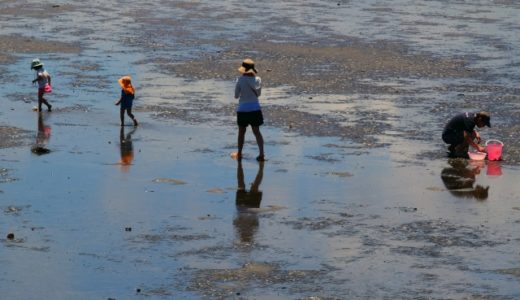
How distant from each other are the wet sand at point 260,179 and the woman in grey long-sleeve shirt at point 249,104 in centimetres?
34

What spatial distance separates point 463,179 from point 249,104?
126 inches

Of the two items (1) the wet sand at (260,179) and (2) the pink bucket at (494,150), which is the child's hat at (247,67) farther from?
(2) the pink bucket at (494,150)

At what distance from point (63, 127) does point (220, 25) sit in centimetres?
1719

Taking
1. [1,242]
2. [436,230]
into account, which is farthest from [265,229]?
[1,242]

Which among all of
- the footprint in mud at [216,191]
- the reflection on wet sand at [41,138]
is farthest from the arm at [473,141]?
the reflection on wet sand at [41,138]

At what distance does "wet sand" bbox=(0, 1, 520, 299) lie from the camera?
12375mm

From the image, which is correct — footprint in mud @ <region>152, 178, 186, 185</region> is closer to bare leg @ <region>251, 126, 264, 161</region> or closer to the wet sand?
the wet sand

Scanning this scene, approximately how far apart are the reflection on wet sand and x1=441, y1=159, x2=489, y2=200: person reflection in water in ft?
18.5

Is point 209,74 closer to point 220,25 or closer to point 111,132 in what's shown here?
point 111,132

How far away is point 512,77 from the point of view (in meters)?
26.3

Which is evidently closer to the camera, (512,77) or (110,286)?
(110,286)

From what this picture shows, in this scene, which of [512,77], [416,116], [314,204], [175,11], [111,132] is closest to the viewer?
[314,204]

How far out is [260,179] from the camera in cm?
1675

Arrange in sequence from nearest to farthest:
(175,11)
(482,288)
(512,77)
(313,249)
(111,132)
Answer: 1. (482,288)
2. (313,249)
3. (111,132)
4. (512,77)
5. (175,11)
